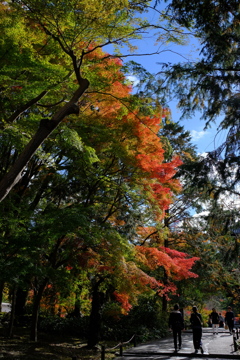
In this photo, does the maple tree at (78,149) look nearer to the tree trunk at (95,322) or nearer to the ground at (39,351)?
the tree trunk at (95,322)

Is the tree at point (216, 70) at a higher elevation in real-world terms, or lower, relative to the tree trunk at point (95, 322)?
higher

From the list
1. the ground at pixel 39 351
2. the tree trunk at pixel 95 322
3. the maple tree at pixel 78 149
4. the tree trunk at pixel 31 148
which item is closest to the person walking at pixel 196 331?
the maple tree at pixel 78 149

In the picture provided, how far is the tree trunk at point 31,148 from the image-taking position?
6.37 m

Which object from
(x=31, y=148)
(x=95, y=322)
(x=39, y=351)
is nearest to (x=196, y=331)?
(x=95, y=322)

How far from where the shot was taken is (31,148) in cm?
668

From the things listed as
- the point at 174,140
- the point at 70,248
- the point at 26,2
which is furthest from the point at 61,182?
the point at 174,140

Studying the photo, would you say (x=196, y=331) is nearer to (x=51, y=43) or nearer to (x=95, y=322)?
(x=95, y=322)

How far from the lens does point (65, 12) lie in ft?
22.5

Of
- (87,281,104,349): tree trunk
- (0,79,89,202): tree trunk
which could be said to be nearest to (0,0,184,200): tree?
(0,79,89,202): tree trunk

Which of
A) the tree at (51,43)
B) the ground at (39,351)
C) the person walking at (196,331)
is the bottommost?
the ground at (39,351)

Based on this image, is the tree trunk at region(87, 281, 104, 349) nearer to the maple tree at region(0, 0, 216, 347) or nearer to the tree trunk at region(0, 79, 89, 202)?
the maple tree at region(0, 0, 216, 347)

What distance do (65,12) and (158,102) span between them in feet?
10.6

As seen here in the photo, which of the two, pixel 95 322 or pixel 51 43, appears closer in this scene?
pixel 51 43

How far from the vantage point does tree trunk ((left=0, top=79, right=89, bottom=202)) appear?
637 cm
